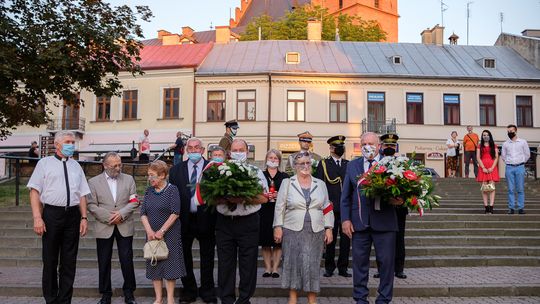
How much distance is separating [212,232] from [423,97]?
2696cm

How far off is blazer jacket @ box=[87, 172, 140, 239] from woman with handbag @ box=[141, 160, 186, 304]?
1.35ft

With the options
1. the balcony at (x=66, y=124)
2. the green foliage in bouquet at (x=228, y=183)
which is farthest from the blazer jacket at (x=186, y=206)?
the balcony at (x=66, y=124)

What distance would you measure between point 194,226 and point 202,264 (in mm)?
523

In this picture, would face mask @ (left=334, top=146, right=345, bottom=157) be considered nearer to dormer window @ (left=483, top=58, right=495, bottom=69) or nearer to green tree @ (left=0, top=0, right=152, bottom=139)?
green tree @ (left=0, top=0, right=152, bottom=139)

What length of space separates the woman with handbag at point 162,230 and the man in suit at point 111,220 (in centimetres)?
40

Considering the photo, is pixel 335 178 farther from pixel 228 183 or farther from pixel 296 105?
pixel 296 105

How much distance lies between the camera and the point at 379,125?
3102 centimetres

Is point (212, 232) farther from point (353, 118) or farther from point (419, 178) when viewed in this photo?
point (353, 118)

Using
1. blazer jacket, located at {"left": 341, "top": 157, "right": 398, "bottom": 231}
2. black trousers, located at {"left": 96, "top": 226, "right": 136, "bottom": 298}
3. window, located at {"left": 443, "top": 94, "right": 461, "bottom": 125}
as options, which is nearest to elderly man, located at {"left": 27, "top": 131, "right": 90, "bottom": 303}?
black trousers, located at {"left": 96, "top": 226, "right": 136, "bottom": 298}

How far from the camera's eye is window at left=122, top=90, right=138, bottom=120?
32.6 meters

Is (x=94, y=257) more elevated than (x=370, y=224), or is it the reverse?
(x=370, y=224)

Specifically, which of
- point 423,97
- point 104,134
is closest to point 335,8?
point 423,97

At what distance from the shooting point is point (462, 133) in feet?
102

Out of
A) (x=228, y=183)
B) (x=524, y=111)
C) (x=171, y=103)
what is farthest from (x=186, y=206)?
(x=524, y=111)
